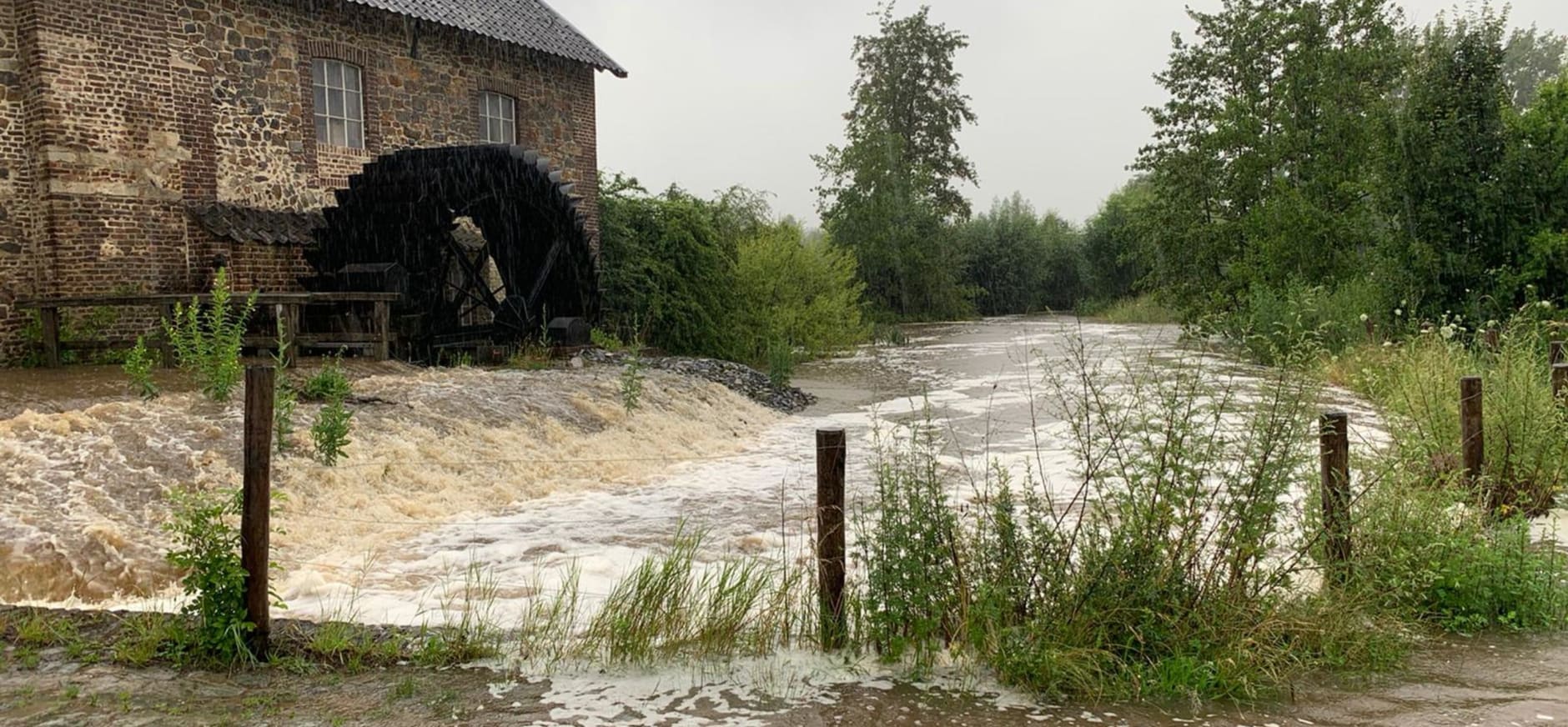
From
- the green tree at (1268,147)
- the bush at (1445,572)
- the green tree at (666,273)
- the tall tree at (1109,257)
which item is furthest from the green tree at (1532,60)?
the bush at (1445,572)

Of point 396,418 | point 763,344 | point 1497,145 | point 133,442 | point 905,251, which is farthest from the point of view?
point 905,251

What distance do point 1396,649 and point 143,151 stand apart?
44.8 ft

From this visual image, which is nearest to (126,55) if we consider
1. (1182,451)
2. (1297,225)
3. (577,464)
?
(577,464)

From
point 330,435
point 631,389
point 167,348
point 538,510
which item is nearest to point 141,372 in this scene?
point 330,435

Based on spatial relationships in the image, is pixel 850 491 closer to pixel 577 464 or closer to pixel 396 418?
pixel 577 464

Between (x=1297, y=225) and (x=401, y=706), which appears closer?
(x=401, y=706)

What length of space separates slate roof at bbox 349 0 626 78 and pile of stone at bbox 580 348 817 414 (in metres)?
5.18

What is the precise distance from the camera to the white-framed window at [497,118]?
1756cm

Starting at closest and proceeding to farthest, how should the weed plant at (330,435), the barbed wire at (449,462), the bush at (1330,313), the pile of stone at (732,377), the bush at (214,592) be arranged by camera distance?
the bush at (214,592) < the barbed wire at (449,462) < the weed plant at (330,435) < the pile of stone at (732,377) < the bush at (1330,313)

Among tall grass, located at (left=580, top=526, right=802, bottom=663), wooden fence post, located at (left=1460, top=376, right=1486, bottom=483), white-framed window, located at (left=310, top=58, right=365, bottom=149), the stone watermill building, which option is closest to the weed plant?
tall grass, located at (left=580, top=526, right=802, bottom=663)

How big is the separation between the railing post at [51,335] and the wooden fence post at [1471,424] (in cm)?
1293

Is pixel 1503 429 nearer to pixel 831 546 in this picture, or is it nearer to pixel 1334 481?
pixel 1334 481

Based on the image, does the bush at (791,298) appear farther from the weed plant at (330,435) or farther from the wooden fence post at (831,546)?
the wooden fence post at (831,546)

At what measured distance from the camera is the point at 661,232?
63.8 ft
